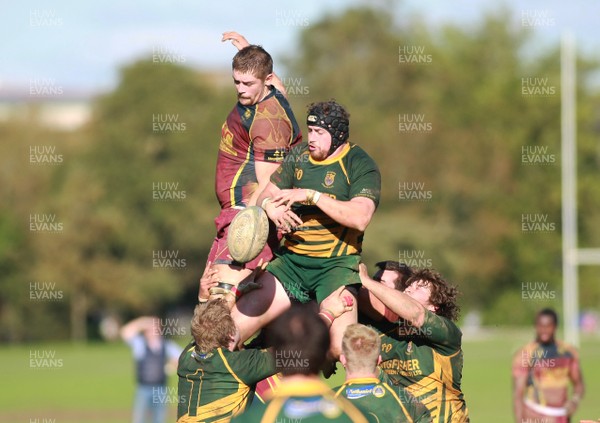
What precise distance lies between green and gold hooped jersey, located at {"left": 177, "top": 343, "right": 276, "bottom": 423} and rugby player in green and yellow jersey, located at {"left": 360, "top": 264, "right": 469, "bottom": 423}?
1.11m

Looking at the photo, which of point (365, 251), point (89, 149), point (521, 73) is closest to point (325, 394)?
point (365, 251)

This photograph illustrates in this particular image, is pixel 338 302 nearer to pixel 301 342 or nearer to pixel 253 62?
pixel 253 62

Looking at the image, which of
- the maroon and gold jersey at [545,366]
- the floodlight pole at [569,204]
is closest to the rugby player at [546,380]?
the maroon and gold jersey at [545,366]

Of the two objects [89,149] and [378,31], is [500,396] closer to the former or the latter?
[89,149]

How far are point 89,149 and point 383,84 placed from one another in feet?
64.0

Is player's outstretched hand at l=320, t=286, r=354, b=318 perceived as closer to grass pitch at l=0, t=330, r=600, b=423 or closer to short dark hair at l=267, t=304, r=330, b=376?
short dark hair at l=267, t=304, r=330, b=376

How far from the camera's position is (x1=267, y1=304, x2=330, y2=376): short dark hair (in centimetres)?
586

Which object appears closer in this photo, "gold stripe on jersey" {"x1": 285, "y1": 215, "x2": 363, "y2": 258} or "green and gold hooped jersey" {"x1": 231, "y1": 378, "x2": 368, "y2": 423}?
"green and gold hooped jersey" {"x1": 231, "y1": 378, "x2": 368, "y2": 423}

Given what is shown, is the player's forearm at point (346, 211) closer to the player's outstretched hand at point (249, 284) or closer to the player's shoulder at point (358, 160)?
the player's shoulder at point (358, 160)

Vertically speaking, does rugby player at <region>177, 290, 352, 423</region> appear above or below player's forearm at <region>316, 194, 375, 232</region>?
below

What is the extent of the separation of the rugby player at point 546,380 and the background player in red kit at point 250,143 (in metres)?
7.87

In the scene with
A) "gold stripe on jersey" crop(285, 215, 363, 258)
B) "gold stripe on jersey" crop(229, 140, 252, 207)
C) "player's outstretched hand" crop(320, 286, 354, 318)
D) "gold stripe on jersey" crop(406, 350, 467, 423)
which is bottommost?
"gold stripe on jersey" crop(406, 350, 467, 423)

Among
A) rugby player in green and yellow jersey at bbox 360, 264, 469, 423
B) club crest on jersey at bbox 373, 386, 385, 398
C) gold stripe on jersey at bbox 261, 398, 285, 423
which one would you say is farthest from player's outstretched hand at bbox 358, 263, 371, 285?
gold stripe on jersey at bbox 261, 398, 285, 423

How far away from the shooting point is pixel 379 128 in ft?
212
